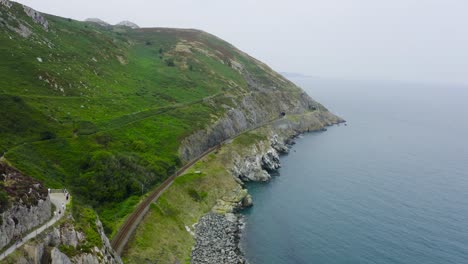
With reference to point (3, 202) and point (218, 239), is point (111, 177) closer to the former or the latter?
point (218, 239)

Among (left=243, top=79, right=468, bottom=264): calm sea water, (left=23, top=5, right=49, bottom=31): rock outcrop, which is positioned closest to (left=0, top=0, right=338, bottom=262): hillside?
(left=23, top=5, right=49, bottom=31): rock outcrop

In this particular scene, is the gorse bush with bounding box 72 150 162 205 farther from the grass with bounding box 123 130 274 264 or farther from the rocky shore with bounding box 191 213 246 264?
the rocky shore with bounding box 191 213 246 264

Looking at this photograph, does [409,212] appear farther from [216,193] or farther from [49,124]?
[49,124]

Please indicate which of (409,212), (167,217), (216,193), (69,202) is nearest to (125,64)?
(216,193)

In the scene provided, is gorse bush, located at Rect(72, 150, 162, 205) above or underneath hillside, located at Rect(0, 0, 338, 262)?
underneath

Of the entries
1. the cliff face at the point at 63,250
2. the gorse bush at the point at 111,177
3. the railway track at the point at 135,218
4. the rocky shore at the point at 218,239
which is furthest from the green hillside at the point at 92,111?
the cliff face at the point at 63,250

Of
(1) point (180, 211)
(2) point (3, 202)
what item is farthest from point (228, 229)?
(2) point (3, 202)
